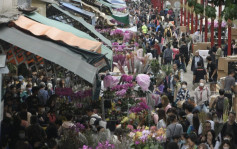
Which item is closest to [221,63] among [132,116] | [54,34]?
[132,116]

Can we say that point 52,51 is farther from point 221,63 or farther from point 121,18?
point 121,18

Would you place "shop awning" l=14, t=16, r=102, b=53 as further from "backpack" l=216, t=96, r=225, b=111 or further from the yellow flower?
"backpack" l=216, t=96, r=225, b=111

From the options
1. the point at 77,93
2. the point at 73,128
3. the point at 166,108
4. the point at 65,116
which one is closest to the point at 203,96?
the point at 166,108

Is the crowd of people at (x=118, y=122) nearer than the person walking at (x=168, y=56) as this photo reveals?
Yes

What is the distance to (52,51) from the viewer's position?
1641 cm

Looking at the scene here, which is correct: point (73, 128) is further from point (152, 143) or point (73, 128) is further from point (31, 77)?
point (31, 77)

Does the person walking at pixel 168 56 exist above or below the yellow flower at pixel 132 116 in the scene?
below

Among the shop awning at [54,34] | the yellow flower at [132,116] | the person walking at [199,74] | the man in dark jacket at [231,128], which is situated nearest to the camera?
the man in dark jacket at [231,128]

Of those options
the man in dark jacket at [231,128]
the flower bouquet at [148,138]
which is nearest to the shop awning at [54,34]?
the flower bouquet at [148,138]

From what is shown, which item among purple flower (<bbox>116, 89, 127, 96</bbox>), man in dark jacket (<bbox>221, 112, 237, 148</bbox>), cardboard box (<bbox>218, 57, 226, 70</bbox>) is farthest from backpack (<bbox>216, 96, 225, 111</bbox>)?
cardboard box (<bbox>218, 57, 226, 70</bbox>)

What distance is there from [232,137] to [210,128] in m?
0.94

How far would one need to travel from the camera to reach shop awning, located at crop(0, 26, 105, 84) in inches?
625

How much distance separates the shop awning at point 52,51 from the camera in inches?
625

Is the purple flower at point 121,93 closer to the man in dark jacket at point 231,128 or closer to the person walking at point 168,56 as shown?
the man in dark jacket at point 231,128
